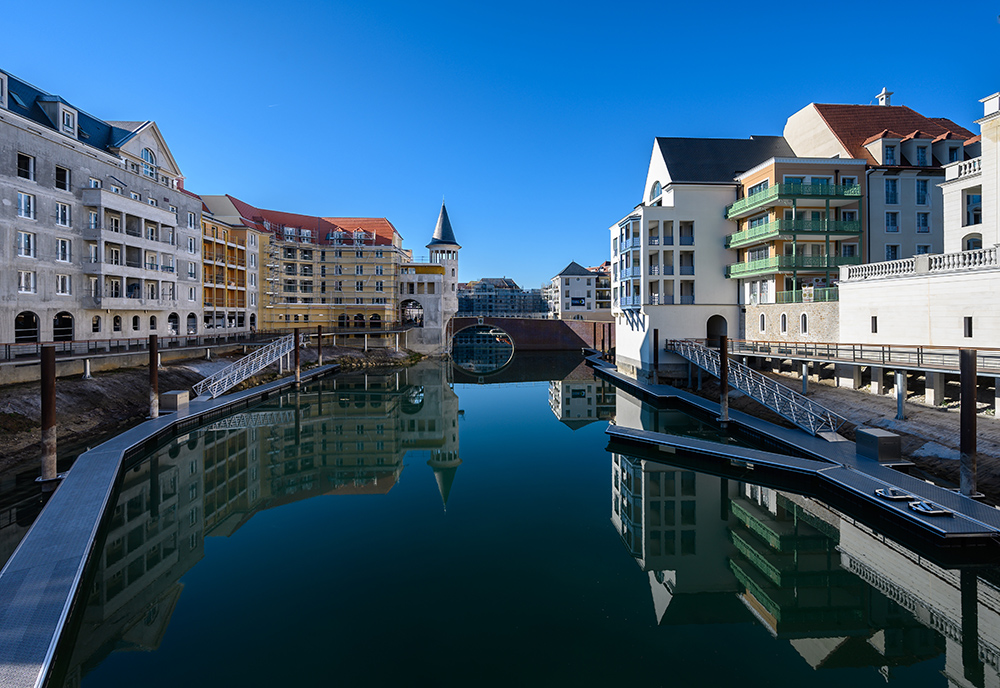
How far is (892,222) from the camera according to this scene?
33.7m

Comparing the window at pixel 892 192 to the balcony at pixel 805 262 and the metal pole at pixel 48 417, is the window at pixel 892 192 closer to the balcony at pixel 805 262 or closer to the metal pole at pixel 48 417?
the balcony at pixel 805 262

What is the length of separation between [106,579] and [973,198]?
38200 mm

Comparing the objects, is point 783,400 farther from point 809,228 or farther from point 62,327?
point 62,327

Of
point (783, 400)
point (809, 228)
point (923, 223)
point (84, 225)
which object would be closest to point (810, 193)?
point (809, 228)

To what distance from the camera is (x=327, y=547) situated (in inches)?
518

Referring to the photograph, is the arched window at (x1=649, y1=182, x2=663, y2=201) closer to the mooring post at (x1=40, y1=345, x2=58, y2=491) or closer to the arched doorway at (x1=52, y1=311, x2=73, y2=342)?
the mooring post at (x1=40, y1=345, x2=58, y2=491)

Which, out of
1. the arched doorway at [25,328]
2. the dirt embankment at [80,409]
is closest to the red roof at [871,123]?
the dirt embankment at [80,409]

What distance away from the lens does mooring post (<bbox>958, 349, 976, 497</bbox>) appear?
12812 mm

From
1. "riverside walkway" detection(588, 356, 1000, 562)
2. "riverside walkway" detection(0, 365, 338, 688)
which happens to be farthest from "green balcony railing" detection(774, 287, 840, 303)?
"riverside walkway" detection(0, 365, 338, 688)

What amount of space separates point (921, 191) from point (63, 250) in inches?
2101

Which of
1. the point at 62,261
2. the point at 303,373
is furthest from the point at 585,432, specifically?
the point at 62,261

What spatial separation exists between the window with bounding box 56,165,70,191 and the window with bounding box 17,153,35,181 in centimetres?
175

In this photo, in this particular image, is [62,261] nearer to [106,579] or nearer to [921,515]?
[106,579]

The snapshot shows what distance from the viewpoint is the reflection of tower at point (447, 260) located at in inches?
2560
